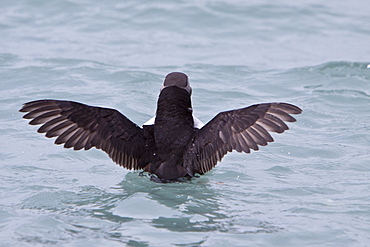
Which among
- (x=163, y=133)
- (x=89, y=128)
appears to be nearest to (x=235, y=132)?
(x=163, y=133)

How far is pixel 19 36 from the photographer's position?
1322 cm

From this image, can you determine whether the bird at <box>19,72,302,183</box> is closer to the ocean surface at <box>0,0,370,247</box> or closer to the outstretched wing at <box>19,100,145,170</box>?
the outstretched wing at <box>19,100,145,170</box>

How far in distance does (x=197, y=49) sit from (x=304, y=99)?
3226 millimetres

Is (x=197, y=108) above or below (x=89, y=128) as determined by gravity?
below

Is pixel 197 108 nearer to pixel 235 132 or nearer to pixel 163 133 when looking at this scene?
pixel 163 133

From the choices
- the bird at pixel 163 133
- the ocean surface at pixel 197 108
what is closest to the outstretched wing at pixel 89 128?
the bird at pixel 163 133

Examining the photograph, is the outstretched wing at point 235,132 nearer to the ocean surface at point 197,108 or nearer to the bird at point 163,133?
the bird at point 163,133

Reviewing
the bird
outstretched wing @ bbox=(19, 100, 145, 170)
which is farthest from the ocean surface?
outstretched wing @ bbox=(19, 100, 145, 170)

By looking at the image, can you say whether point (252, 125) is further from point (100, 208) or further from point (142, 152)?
point (100, 208)

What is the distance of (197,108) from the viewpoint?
9.95 meters

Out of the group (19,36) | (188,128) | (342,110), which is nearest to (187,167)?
(188,128)

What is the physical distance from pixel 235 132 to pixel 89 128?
1526mm

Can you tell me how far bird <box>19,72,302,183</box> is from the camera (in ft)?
21.6

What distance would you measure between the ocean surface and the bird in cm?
24
